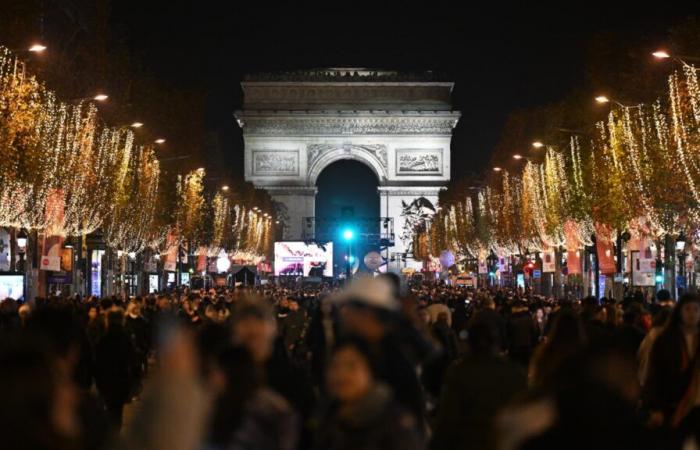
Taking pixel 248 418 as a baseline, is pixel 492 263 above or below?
above

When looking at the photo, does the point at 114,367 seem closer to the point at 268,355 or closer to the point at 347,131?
the point at 268,355

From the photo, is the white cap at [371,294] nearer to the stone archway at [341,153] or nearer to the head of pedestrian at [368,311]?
the head of pedestrian at [368,311]

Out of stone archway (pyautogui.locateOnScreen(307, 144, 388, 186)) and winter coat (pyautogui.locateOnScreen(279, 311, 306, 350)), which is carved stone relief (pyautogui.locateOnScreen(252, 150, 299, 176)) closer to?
stone archway (pyautogui.locateOnScreen(307, 144, 388, 186))

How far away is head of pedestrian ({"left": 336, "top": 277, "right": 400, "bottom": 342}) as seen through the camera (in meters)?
8.68

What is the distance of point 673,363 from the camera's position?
12.3m

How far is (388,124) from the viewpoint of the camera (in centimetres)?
13712

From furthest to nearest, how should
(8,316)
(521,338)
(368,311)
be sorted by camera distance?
(8,316) < (521,338) < (368,311)

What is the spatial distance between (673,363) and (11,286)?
23.3 meters

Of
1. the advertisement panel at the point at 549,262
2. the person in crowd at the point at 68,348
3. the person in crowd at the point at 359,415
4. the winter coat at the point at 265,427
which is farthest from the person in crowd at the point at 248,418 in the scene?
the advertisement panel at the point at 549,262

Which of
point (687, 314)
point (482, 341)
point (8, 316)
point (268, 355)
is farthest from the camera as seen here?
point (8, 316)

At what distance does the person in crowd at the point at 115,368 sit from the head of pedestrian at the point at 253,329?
804 cm

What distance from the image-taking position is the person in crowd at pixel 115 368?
637 inches

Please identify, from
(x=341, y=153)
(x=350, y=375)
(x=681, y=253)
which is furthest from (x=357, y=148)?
(x=350, y=375)

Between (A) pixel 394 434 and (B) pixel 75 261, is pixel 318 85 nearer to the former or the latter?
(B) pixel 75 261
